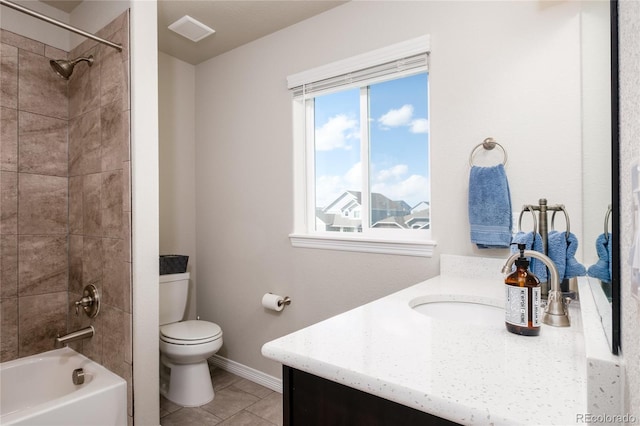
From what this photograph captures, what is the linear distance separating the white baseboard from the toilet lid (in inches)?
18.1

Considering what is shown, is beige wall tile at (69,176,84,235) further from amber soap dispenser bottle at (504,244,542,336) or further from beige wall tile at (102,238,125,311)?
amber soap dispenser bottle at (504,244,542,336)

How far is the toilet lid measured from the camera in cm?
232

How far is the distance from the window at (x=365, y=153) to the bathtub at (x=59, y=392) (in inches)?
51.7

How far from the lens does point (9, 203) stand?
2.15 m

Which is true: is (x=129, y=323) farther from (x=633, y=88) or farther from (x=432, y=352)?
(x=633, y=88)

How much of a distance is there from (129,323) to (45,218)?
38.7 inches

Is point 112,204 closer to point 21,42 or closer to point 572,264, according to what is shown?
point 21,42

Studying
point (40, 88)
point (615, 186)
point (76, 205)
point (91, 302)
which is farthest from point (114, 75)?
point (615, 186)

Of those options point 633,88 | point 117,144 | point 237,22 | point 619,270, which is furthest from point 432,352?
point 237,22

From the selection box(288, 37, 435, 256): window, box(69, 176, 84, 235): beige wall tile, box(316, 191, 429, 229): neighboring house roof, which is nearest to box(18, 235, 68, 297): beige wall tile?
box(69, 176, 84, 235): beige wall tile

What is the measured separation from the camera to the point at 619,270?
53cm

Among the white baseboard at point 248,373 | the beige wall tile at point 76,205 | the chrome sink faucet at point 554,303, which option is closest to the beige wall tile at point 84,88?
the beige wall tile at point 76,205

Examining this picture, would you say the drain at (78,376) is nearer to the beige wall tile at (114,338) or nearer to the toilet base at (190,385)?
the beige wall tile at (114,338)

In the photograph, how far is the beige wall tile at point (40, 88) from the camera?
2201mm
